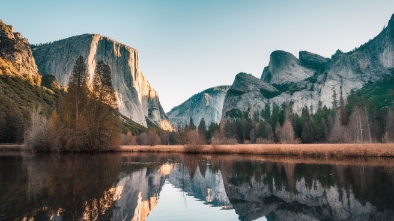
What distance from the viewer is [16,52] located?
171750mm

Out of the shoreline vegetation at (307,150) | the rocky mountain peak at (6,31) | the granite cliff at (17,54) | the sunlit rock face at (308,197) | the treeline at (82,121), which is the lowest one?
the sunlit rock face at (308,197)

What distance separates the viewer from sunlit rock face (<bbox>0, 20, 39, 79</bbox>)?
164087mm

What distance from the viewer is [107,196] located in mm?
12547

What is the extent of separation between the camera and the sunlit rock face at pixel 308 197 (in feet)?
33.8

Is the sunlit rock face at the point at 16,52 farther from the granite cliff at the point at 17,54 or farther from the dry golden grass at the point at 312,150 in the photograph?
the dry golden grass at the point at 312,150

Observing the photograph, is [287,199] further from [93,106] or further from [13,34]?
[13,34]

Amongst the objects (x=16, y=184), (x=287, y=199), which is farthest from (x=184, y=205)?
(x=16, y=184)

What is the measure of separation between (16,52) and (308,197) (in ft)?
660

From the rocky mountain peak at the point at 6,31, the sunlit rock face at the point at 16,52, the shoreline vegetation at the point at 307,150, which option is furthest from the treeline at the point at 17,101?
the shoreline vegetation at the point at 307,150

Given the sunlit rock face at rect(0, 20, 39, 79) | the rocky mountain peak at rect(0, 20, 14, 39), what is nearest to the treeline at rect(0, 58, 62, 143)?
the sunlit rock face at rect(0, 20, 39, 79)

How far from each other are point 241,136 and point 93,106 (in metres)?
85.3

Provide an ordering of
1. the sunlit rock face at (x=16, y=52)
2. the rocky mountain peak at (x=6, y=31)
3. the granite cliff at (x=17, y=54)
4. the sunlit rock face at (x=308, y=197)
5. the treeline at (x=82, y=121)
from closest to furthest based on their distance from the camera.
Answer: the sunlit rock face at (x=308, y=197)
the treeline at (x=82, y=121)
the granite cliff at (x=17, y=54)
the sunlit rock face at (x=16, y=52)
the rocky mountain peak at (x=6, y=31)

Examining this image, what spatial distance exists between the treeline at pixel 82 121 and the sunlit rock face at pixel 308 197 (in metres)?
37.7

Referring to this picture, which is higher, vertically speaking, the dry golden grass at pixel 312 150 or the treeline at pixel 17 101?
the treeline at pixel 17 101
